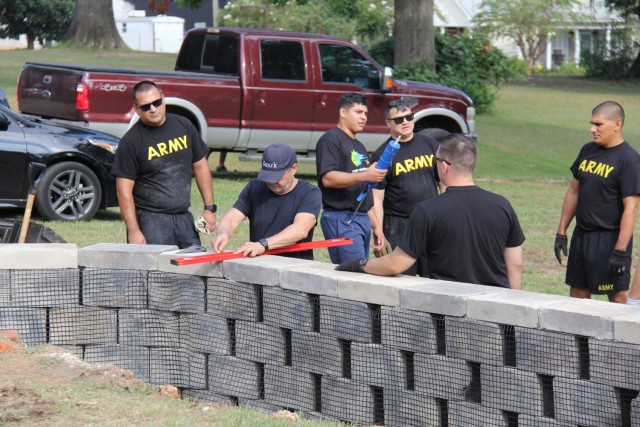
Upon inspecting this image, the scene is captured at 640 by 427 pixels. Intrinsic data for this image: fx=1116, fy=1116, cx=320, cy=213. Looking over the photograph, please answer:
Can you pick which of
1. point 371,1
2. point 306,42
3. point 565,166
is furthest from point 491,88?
point 306,42

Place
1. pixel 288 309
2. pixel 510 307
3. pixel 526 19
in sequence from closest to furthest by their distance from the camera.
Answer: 1. pixel 510 307
2. pixel 288 309
3. pixel 526 19

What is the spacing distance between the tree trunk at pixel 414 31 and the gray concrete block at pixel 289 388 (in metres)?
18.2

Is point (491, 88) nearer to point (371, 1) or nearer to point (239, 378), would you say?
point (371, 1)

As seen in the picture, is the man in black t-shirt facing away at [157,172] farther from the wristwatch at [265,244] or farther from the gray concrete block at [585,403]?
the gray concrete block at [585,403]

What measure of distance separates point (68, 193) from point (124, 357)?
607 centimetres

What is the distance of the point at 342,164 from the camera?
8242 millimetres

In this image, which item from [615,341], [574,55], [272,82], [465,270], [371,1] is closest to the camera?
[615,341]

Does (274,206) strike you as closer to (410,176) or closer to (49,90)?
(410,176)

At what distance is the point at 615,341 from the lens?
529 centimetres

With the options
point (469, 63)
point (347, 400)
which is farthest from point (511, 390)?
point (469, 63)

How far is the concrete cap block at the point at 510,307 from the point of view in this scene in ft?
18.2

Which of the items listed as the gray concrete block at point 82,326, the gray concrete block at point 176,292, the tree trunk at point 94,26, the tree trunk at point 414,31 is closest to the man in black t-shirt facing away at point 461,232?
the gray concrete block at point 176,292

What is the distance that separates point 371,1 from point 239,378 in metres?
36.4

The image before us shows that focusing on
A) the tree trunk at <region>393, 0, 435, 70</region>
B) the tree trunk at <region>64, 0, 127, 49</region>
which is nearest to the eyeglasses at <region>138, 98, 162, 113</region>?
the tree trunk at <region>393, 0, 435, 70</region>
